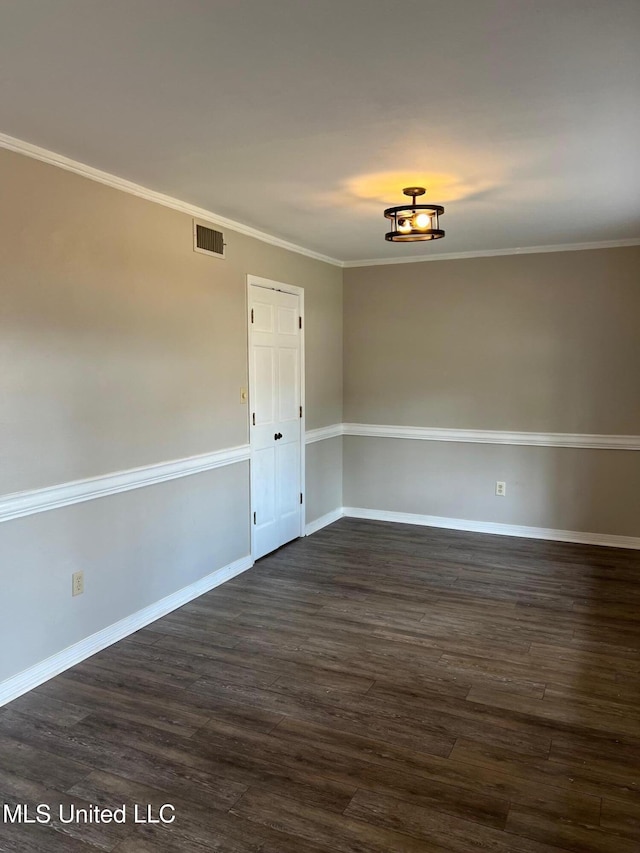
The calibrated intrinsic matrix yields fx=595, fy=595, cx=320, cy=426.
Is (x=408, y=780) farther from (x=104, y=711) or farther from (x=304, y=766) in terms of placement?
(x=104, y=711)

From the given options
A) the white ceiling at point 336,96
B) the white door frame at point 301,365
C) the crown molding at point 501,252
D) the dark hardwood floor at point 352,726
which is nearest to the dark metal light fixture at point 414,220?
the white ceiling at point 336,96

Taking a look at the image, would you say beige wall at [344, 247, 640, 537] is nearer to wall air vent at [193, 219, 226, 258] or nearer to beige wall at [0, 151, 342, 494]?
beige wall at [0, 151, 342, 494]

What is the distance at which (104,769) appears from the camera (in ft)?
7.50

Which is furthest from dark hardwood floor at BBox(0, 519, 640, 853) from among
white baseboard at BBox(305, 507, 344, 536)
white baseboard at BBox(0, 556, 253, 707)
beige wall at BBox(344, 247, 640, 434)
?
beige wall at BBox(344, 247, 640, 434)

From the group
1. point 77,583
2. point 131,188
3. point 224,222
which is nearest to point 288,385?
point 224,222

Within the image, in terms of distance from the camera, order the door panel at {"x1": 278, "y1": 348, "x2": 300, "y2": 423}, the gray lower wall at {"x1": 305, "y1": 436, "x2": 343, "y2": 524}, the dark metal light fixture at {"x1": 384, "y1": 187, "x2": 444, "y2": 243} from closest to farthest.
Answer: the dark metal light fixture at {"x1": 384, "y1": 187, "x2": 444, "y2": 243}
the door panel at {"x1": 278, "y1": 348, "x2": 300, "y2": 423}
the gray lower wall at {"x1": 305, "y1": 436, "x2": 343, "y2": 524}

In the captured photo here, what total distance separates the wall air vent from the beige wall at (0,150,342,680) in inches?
2.6

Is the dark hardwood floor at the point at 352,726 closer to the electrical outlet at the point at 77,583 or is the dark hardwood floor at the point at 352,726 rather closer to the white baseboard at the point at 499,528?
the electrical outlet at the point at 77,583

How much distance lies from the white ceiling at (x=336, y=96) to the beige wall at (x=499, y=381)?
1.48m

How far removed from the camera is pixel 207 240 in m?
3.92

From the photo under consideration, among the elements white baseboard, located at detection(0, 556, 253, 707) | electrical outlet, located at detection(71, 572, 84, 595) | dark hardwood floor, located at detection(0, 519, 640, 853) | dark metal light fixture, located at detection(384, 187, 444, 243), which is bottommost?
dark hardwood floor, located at detection(0, 519, 640, 853)

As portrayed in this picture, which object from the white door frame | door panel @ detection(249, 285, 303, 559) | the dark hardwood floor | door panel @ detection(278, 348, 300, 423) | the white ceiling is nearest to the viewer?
the white ceiling

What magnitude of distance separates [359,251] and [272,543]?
8.59 ft

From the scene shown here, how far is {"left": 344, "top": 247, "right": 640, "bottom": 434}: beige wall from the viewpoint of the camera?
4852 millimetres
